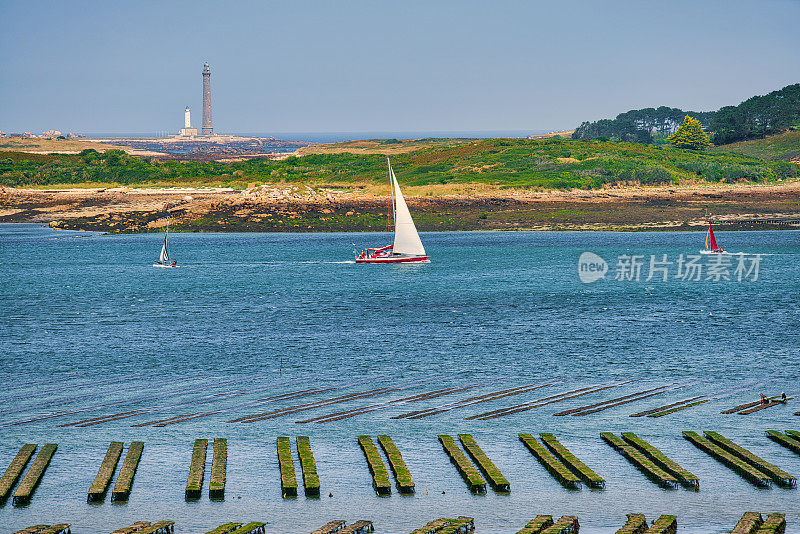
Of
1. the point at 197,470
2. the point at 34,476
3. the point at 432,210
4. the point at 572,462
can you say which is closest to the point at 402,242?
the point at 432,210

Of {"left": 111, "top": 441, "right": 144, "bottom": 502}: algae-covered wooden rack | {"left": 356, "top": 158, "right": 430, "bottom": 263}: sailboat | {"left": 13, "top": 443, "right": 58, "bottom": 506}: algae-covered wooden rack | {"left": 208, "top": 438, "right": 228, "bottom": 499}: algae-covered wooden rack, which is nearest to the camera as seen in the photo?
{"left": 13, "top": 443, "right": 58, "bottom": 506}: algae-covered wooden rack

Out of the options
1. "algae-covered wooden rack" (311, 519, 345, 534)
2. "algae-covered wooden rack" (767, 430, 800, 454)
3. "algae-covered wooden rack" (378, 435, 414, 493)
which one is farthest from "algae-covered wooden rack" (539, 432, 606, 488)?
"algae-covered wooden rack" (311, 519, 345, 534)

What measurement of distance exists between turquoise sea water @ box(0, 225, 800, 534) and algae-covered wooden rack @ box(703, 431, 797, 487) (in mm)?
753

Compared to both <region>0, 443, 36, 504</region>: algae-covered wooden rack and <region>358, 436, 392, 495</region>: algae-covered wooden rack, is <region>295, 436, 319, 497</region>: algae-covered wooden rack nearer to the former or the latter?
<region>358, 436, 392, 495</region>: algae-covered wooden rack

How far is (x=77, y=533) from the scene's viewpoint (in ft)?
105

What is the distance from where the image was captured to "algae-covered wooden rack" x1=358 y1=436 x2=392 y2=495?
36.0 metres

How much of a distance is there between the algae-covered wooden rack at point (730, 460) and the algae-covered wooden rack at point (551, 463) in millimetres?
6355

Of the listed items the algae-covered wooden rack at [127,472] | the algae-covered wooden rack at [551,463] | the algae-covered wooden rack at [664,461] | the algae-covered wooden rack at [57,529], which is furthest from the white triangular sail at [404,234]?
the algae-covered wooden rack at [57,529]

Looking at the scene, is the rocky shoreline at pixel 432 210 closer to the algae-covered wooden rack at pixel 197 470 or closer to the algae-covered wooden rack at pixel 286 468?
the algae-covered wooden rack at pixel 286 468

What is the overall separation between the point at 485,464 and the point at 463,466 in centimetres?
87

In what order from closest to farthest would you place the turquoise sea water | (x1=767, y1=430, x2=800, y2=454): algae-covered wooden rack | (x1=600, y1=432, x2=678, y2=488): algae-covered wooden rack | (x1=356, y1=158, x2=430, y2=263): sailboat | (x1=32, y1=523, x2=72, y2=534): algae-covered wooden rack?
1. (x1=32, y1=523, x2=72, y2=534): algae-covered wooden rack
2. the turquoise sea water
3. (x1=600, y1=432, x2=678, y2=488): algae-covered wooden rack
4. (x1=767, y1=430, x2=800, y2=454): algae-covered wooden rack
5. (x1=356, y1=158, x2=430, y2=263): sailboat

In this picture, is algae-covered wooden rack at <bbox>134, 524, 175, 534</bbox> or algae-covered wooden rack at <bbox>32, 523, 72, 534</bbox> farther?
algae-covered wooden rack at <bbox>32, 523, 72, 534</bbox>

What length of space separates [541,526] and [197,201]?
15649cm

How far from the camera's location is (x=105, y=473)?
37.4 m
